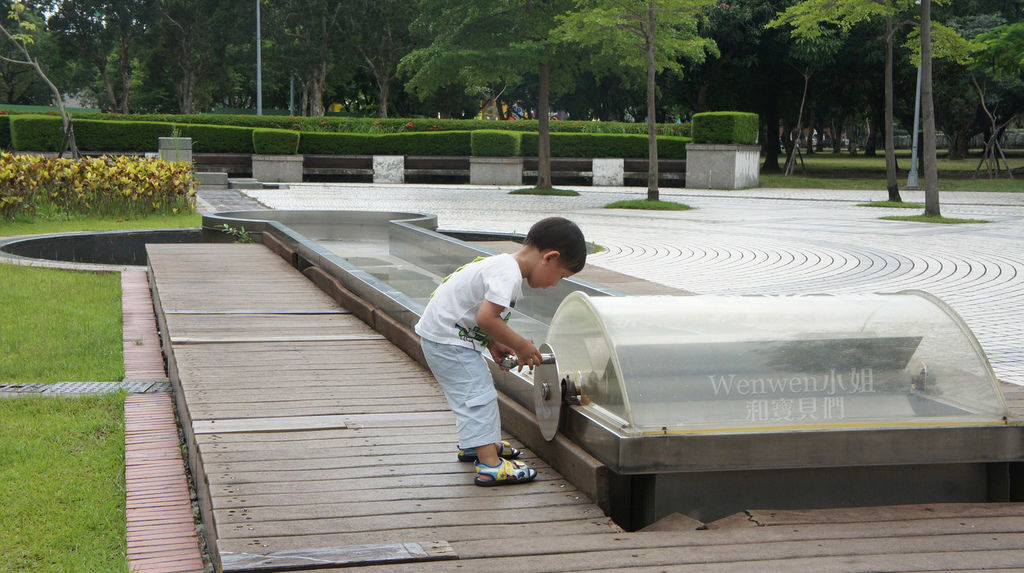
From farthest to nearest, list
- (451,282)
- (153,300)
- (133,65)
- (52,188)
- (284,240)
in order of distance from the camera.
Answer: (133,65), (52,188), (284,240), (153,300), (451,282)

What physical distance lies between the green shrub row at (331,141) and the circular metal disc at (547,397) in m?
28.9

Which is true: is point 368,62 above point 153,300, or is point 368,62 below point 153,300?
above

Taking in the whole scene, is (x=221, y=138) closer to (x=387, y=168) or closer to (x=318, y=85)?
(x=387, y=168)

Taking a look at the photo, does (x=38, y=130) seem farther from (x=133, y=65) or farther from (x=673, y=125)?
(x=133, y=65)

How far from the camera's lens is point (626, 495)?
12.3 feet

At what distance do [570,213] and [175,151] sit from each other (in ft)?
36.1

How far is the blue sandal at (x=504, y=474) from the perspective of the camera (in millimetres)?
3855

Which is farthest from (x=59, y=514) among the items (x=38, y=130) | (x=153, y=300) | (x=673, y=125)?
(x=673, y=125)

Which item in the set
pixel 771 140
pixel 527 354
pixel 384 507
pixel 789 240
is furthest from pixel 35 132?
pixel 384 507

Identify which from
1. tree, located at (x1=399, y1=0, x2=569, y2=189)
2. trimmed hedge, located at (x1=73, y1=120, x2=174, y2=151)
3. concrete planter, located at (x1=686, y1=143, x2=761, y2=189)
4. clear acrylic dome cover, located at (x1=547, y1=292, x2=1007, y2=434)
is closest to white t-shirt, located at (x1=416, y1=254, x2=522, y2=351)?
clear acrylic dome cover, located at (x1=547, y1=292, x2=1007, y2=434)

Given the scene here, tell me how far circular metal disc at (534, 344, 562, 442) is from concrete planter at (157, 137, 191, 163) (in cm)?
2358

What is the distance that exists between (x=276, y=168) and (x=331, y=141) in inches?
101

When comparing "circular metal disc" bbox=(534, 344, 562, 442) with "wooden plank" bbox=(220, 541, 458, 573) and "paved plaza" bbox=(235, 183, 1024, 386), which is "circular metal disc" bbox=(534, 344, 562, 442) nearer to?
"wooden plank" bbox=(220, 541, 458, 573)

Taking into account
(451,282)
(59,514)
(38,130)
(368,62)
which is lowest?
(59,514)
